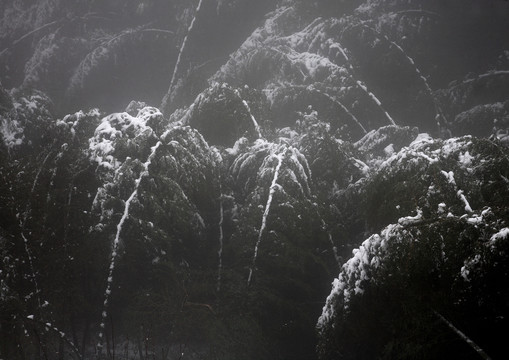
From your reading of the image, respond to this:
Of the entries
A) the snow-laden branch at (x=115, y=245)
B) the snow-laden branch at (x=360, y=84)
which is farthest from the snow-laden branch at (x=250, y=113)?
the snow-laden branch at (x=360, y=84)

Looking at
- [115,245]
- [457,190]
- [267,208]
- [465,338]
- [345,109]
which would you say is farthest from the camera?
[345,109]

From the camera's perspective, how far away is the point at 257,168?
163 inches

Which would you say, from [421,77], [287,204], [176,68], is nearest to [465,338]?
[287,204]

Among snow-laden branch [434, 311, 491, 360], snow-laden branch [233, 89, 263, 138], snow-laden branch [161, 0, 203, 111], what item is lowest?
snow-laden branch [434, 311, 491, 360]

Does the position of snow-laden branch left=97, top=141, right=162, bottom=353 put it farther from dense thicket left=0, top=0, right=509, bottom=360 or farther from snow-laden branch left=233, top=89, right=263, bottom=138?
snow-laden branch left=233, top=89, right=263, bottom=138

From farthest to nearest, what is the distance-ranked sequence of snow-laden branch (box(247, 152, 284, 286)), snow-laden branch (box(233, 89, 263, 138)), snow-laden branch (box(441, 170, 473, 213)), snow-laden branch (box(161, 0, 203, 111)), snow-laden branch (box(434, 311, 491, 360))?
snow-laden branch (box(161, 0, 203, 111)) < snow-laden branch (box(233, 89, 263, 138)) < snow-laden branch (box(247, 152, 284, 286)) < snow-laden branch (box(441, 170, 473, 213)) < snow-laden branch (box(434, 311, 491, 360))

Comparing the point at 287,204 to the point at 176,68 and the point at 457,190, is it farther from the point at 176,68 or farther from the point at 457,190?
the point at 176,68

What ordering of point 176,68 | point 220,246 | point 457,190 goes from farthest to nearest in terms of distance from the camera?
point 176,68
point 220,246
point 457,190

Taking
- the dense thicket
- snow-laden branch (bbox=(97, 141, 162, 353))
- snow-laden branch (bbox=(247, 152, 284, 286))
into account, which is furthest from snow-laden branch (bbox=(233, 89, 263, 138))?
snow-laden branch (bbox=(97, 141, 162, 353))

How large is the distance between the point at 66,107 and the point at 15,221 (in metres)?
3.82

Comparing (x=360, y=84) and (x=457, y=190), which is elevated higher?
(x=360, y=84)

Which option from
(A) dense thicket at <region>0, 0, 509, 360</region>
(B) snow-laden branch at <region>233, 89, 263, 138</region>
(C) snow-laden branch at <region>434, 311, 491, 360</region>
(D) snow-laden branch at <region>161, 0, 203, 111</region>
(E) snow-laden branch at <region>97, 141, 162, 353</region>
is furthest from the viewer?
(D) snow-laden branch at <region>161, 0, 203, 111</region>

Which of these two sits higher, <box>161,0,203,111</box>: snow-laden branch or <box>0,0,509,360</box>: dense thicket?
<box>161,0,203,111</box>: snow-laden branch

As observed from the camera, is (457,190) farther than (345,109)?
No
